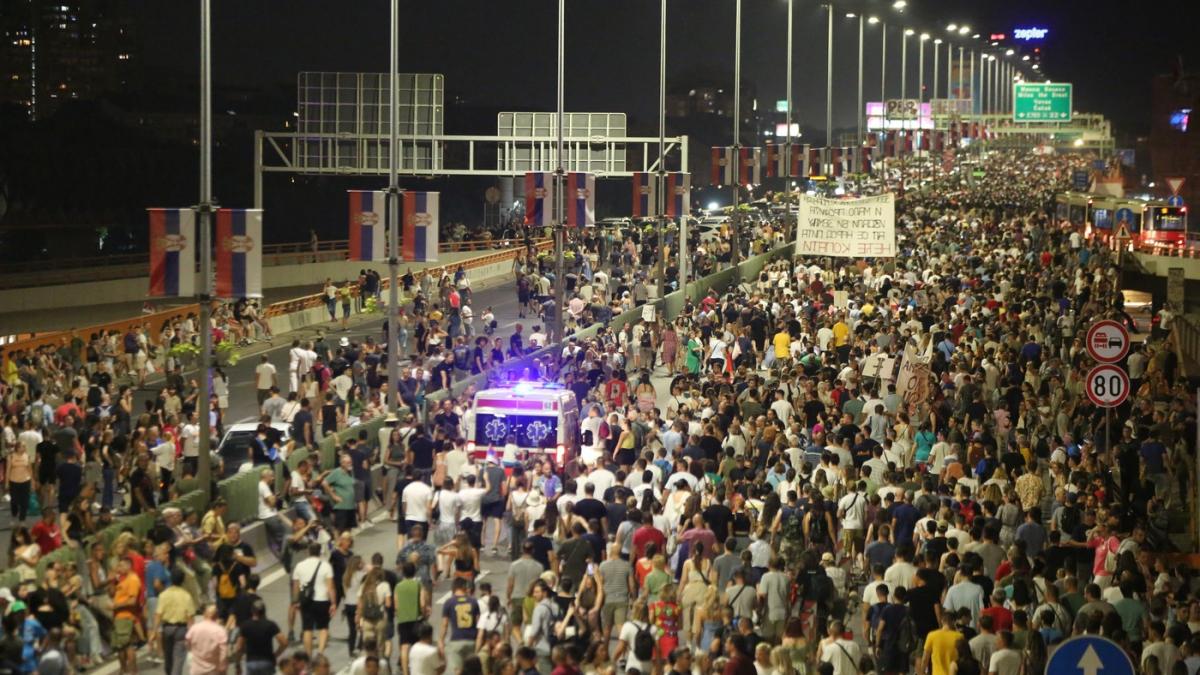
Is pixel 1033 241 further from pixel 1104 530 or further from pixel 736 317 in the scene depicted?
pixel 1104 530

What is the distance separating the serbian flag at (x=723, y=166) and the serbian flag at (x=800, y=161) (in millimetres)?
7527

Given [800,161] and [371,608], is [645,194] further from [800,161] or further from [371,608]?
[371,608]

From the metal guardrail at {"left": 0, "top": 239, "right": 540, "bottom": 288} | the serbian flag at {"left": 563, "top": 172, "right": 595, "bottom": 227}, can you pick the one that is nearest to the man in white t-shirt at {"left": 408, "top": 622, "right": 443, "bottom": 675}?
the serbian flag at {"left": 563, "top": 172, "right": 595, "bottom": 227}

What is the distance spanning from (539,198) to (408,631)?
23.1 metres

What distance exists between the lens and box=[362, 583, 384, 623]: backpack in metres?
14.9

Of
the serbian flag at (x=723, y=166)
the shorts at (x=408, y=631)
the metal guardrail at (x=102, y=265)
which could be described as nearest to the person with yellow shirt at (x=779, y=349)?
the shorts at (x=408, y=631)

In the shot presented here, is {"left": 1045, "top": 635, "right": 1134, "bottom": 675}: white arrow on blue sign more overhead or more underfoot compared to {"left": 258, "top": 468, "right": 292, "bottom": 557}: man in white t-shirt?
more overhead

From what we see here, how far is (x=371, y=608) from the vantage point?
14.9 m

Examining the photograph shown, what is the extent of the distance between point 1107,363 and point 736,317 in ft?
53.8

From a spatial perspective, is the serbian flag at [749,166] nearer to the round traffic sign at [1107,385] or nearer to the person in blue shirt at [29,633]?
the round traffic sign at [1107,385]

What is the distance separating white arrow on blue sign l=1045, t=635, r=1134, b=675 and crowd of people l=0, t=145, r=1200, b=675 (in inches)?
144

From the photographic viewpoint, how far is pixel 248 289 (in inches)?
859

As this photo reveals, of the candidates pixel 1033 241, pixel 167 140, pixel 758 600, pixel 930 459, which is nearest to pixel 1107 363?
pixel 930 459

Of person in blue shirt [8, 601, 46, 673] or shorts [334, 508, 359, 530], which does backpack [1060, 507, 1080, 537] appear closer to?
shorts [334, 508, 359, 530]
